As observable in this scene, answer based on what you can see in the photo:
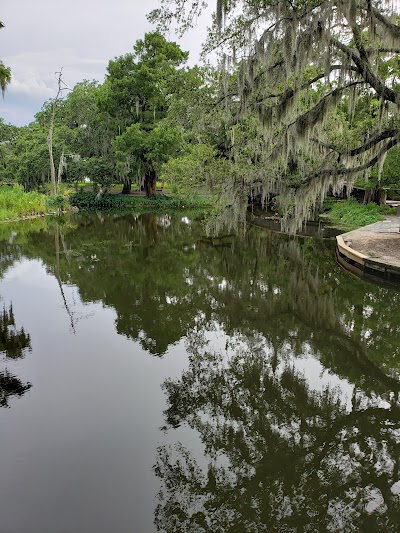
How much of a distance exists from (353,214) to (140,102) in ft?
59.9

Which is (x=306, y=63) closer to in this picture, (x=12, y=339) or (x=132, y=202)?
(x=12, y=339)

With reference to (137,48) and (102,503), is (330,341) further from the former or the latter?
(137,48)

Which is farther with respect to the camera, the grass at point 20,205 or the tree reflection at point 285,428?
the grass at point 20,205

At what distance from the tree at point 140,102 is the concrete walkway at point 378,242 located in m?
17.1

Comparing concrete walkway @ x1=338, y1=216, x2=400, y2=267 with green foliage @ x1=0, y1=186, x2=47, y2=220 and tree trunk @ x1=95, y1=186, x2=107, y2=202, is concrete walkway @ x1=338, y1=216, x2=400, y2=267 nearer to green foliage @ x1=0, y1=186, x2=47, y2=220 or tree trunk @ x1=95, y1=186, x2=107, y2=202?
green foliage @ x1=0, y1=186, x2=47, y2=220

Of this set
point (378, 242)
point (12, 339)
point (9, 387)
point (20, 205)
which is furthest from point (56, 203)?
point (9, 387)

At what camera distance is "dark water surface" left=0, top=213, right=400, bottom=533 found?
3.81 m

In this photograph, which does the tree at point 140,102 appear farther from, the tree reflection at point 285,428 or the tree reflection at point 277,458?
the tree reflection at point 277,458

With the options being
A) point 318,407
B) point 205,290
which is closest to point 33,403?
point 318,407

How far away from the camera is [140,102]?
104 ft

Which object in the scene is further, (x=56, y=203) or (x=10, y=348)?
(x=56, y=203)

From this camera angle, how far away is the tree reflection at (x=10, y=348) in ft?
19.2

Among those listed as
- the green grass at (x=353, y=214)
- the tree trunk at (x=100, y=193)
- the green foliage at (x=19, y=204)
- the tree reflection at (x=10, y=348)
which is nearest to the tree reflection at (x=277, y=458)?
the tree reflection at (x=10, y=348)

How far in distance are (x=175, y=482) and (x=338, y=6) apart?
25.7 feet
